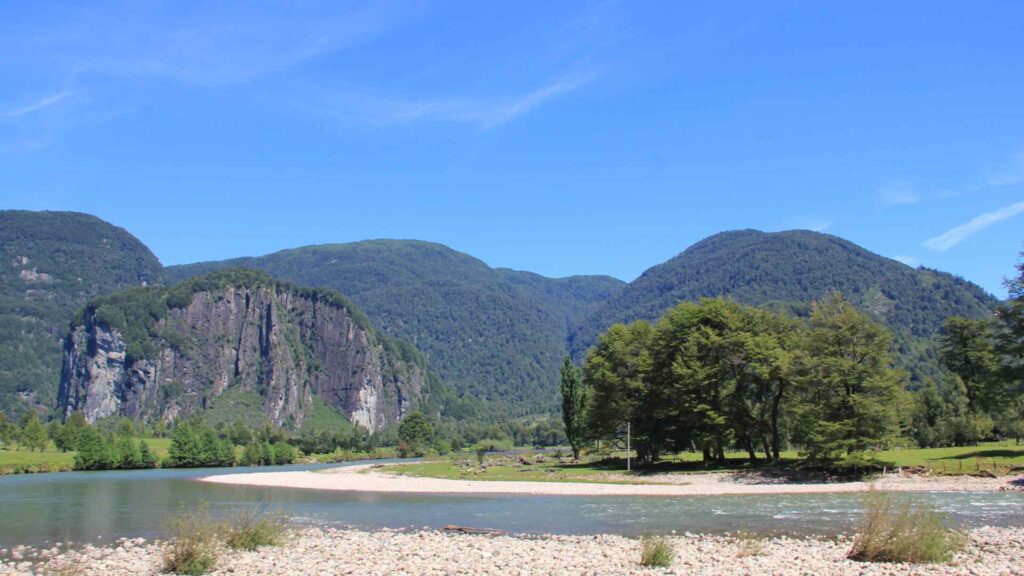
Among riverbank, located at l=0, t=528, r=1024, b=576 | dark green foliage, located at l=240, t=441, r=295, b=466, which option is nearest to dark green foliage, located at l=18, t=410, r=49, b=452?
dark green foliage, located at l=240, t=441, r=295, b=466

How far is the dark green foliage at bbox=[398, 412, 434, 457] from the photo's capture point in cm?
15538

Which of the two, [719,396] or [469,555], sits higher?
[719,396]

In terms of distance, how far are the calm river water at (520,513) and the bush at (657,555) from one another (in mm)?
7397

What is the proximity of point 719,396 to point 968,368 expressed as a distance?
31.5 m

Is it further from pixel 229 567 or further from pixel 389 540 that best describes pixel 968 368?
pixel 229 567

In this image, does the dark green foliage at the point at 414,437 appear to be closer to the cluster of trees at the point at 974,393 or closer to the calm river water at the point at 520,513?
the cluster of trees at the point at 974,393

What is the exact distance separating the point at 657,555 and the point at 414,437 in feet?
477

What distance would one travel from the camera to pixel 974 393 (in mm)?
70875

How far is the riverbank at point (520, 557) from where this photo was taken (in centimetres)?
1906

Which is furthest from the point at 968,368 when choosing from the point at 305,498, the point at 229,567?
the point at 229,567

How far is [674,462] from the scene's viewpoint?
6450 cm

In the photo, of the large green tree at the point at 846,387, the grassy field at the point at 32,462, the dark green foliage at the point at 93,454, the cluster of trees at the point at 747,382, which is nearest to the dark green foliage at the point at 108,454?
the dark green foliage at the point at 93,454

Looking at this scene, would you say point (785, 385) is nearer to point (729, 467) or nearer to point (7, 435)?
point (729, 467)

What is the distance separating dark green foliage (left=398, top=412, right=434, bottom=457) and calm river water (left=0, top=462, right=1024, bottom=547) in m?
108
